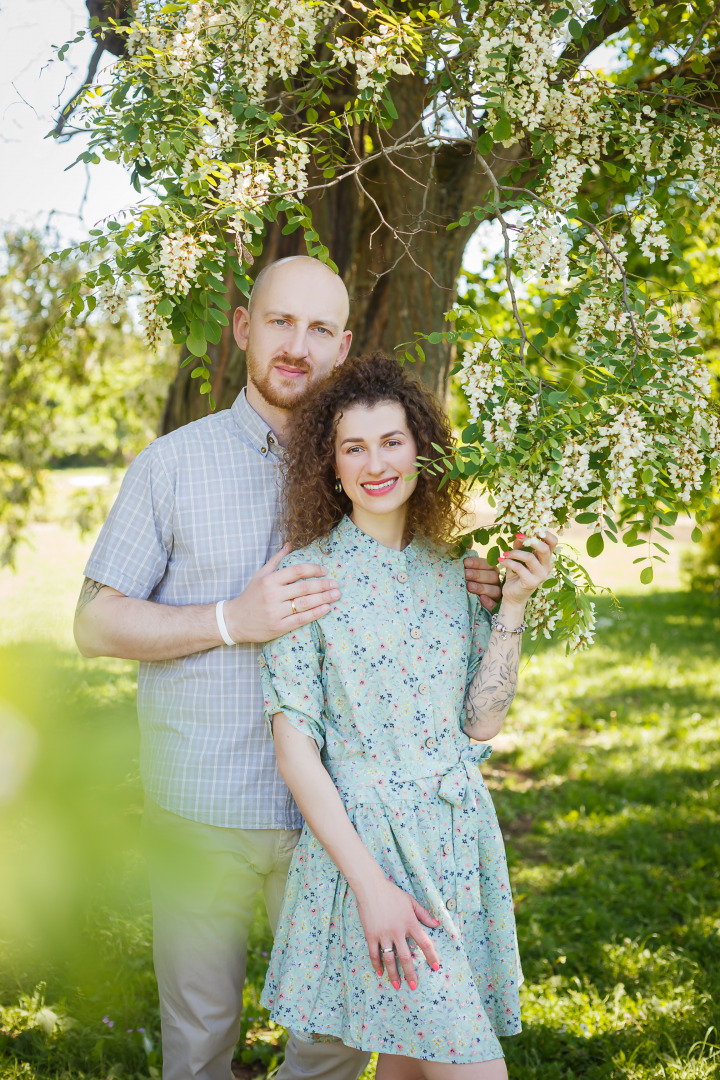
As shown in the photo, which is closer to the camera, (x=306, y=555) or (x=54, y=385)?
(x=306, y=555)

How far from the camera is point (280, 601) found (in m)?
2.06

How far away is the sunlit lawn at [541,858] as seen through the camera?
0.66 m

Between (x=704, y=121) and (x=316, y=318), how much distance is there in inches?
47.9

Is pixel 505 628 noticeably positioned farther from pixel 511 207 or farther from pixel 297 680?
pixel 511 207

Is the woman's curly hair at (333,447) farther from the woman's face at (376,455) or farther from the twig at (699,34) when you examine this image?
the twig at (699,34)

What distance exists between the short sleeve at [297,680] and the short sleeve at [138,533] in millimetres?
446

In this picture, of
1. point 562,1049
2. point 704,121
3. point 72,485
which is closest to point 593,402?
point 704,121

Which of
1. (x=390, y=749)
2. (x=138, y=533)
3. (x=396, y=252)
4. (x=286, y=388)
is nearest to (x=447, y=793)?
(x=390, y=749)

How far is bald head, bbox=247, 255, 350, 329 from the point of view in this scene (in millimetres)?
2498

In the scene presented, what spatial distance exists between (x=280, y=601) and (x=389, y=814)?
56 cm

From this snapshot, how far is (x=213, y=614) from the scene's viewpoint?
2217mm

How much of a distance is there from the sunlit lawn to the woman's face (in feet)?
2.39

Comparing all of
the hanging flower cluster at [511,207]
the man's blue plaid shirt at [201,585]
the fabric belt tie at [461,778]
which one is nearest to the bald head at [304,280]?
the hanging flower cluster at [511,207]

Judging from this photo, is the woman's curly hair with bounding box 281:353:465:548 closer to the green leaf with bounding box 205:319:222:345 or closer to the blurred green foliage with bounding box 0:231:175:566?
the green leaf with bounding box 205:319:222:345
